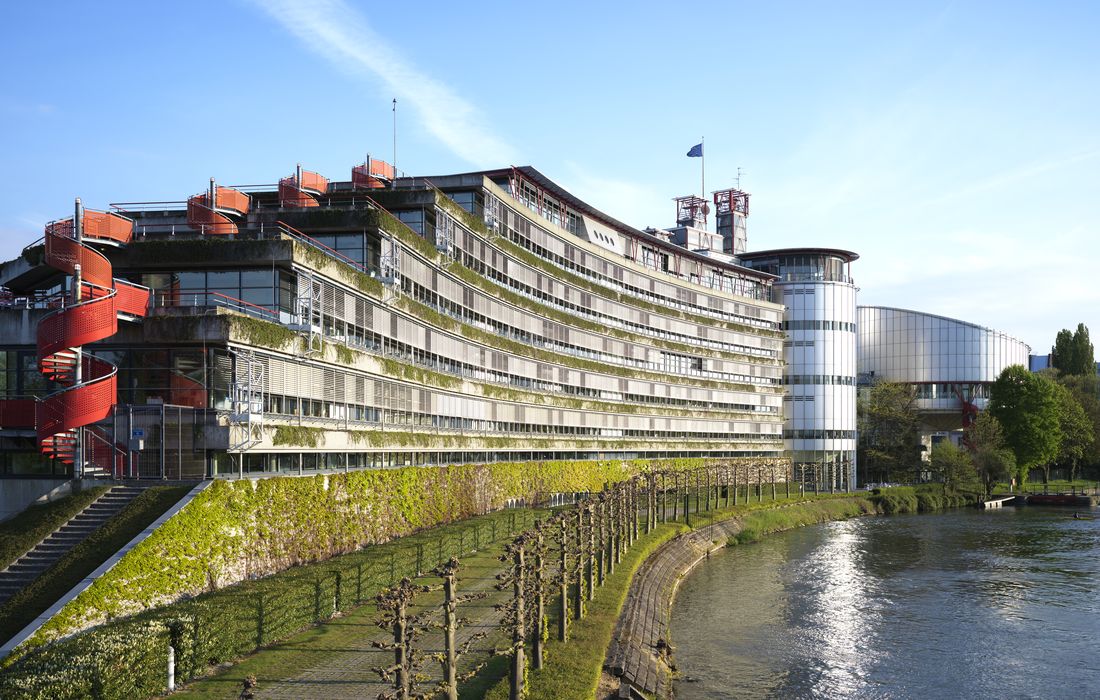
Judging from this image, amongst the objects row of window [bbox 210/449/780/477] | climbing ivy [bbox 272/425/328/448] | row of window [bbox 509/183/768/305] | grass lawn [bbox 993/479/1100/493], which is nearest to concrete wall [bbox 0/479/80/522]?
row of window [bbox 210/449/780/477]

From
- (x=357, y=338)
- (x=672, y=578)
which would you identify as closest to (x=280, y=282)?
(x=357, y=338)

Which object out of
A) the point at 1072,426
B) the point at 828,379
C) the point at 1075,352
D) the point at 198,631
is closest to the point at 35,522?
the point at 198,631

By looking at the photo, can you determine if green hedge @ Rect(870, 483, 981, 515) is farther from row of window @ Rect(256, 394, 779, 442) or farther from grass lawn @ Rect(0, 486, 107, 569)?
grass lawn @ Rect(0, 486, 107, 569)

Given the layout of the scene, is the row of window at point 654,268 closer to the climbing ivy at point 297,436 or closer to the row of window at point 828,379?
the row of window at point 828,379

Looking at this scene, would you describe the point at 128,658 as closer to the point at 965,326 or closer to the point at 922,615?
the point at 922,615

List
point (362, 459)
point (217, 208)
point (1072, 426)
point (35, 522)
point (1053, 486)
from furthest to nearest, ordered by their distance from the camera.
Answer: point (1053, 486) → point (1072, 426) → point (217, 208) → point (362, 459) → point (35, 522)

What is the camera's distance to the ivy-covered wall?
33.6m

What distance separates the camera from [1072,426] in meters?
158

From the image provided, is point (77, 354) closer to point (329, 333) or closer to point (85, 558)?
point (85, 558)

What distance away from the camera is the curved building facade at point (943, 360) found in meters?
168

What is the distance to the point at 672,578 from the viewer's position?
68.5m

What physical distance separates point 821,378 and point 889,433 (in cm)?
1890

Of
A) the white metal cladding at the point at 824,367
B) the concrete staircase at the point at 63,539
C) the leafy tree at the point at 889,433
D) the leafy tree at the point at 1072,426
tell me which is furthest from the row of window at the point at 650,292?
the concrete staircase at the point at 63,539

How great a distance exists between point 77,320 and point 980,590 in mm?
59742
